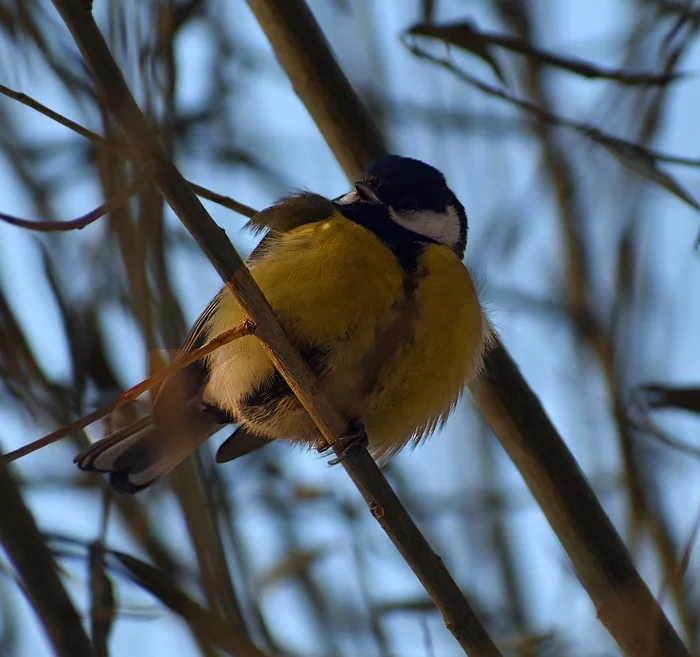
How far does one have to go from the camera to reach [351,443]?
2.11 metres

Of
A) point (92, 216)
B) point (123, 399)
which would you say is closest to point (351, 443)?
point (123, 399)

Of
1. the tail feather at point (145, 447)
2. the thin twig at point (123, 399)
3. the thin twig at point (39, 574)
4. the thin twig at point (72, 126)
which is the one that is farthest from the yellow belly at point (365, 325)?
the thin twig at point (39, 574)

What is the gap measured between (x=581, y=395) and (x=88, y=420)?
2.44m

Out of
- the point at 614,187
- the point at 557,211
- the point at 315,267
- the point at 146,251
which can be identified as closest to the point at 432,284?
the point at 315,267

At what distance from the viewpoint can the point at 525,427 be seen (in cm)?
249

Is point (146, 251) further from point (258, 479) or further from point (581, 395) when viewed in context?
point (581, 395)

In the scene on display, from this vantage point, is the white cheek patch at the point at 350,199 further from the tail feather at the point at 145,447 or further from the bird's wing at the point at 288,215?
the tail feather at the point at 145,447

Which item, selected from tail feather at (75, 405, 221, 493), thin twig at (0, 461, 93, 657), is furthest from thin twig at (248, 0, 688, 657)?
thin twig at (0, 461, 93, 657)

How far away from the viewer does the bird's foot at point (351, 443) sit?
2059 millimetres

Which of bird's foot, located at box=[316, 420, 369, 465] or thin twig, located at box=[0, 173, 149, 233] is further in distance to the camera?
bird's foot, located at box=[316, 420, 369, 465]

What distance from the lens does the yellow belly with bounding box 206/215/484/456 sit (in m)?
2.37

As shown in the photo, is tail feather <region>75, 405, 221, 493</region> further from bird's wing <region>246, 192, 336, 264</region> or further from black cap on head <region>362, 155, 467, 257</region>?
black cap on head <region>362, 155, 467, 257</region>

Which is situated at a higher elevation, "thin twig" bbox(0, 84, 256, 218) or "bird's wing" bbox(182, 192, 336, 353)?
"bird's wing" bbox(182, 192, 336, 353)

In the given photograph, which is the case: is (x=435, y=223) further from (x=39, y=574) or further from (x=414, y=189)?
(x=39, y=574)
